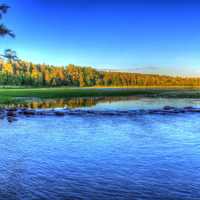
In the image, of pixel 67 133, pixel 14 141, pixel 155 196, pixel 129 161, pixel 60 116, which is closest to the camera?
pixel 155 196

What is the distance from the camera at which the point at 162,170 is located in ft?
40.4

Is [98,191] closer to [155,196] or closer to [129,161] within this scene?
[155,196]

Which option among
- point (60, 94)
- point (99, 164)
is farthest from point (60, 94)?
point (99, 164)

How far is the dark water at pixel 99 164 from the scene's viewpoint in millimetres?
10055

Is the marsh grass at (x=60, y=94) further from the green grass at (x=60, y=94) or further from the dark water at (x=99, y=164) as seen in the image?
the dark water at (x=99, y=164)

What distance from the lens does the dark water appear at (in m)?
10.1

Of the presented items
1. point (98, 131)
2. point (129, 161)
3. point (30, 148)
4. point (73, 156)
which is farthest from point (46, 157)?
point (98, 131)

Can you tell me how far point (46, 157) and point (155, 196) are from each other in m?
6.01

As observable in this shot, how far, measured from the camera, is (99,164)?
13.2 meters

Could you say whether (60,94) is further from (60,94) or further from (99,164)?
(99,164)

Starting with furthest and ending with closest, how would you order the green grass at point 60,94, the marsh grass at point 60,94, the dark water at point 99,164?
the green grass at point 60,94 < the marsh grass at point 60,94 < the dark water at point 99,164

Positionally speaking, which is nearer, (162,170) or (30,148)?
(162,170)

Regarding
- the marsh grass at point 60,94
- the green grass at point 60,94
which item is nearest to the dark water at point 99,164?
the marsh grass at point 60,94

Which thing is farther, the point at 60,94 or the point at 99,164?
the point at 60,94
